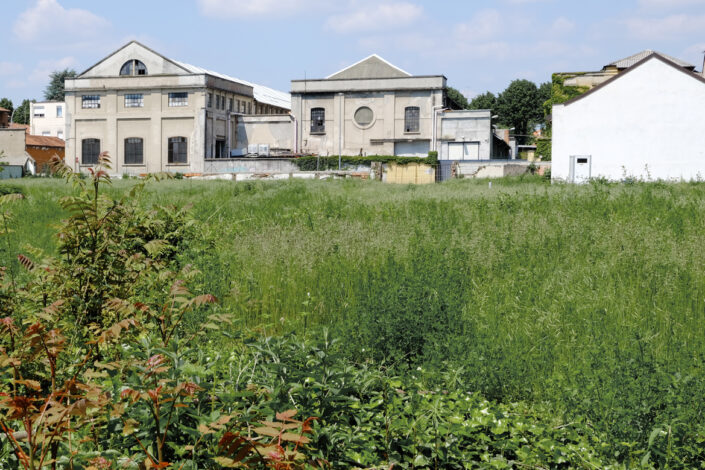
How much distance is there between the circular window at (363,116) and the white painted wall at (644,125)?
24.1 metres

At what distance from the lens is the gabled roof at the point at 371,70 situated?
5194 centimetres

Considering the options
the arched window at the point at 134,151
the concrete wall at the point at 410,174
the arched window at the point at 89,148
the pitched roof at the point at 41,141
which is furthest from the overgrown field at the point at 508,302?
the pitched roof at the point at 41,141

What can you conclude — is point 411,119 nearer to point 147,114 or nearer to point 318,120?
point 318,120

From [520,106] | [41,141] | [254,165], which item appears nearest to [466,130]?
[254,165]

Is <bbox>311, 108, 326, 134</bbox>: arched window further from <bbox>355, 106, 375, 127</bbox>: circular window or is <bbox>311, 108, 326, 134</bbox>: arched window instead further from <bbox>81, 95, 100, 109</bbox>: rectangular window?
<bbox>81, 95, 100, 109</bbox>: rectangular window

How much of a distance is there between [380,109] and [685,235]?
42.5 metres

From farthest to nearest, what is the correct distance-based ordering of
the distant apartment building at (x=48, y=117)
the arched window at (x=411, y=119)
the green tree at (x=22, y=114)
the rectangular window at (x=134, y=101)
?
the green tree at (x=22, y=114) → the distant apartment building at (x=48, y=117) → the rectangular window at (x=134, y=101) → the arched window at (x=411, y=119)

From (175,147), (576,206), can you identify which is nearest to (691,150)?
(576,206)

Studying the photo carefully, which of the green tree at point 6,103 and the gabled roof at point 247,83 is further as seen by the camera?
the green tree at point 6,103

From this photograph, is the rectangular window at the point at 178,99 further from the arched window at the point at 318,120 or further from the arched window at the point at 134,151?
the arched window at the point at 318,120

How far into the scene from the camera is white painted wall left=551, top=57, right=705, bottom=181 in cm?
2619

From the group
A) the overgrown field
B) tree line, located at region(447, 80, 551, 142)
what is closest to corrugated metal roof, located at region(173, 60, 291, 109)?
tree line, located at region(447, 80, 551, 142)

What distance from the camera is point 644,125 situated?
26969 mm

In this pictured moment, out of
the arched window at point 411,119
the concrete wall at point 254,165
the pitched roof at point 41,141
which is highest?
the arched window at point 411,119
